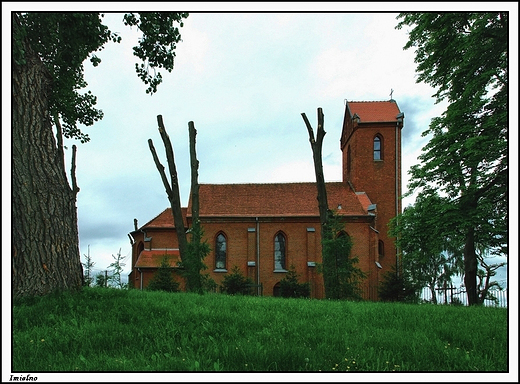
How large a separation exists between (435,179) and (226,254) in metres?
16.9

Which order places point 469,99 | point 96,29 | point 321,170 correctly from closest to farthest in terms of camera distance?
point 96,29 < point 469,99 < point 321,170

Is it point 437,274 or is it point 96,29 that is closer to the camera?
point 96,29

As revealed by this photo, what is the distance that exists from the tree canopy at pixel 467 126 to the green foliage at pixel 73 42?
907 cm

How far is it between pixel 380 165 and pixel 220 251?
13.7 metres

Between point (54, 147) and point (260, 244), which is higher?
point (54, 147)

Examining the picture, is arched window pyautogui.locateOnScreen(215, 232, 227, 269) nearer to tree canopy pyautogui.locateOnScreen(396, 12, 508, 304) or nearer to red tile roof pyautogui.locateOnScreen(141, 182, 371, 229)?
red tile roof pyautogui.locateOnScreen(141, 182, 371, 229)

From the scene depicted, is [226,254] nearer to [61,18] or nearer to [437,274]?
[437,274]

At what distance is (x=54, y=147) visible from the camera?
754 centimetres

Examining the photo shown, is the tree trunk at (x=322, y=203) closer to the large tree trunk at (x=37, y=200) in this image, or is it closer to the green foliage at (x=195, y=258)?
the green foliage at (x=195, y=258)

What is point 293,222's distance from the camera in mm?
29812

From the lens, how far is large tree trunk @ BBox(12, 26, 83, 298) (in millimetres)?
6840

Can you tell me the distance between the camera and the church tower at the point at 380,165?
1206 inches

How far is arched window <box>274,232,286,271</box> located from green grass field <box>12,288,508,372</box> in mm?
22368

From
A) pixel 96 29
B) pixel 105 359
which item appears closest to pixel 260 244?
pixel 96 29
